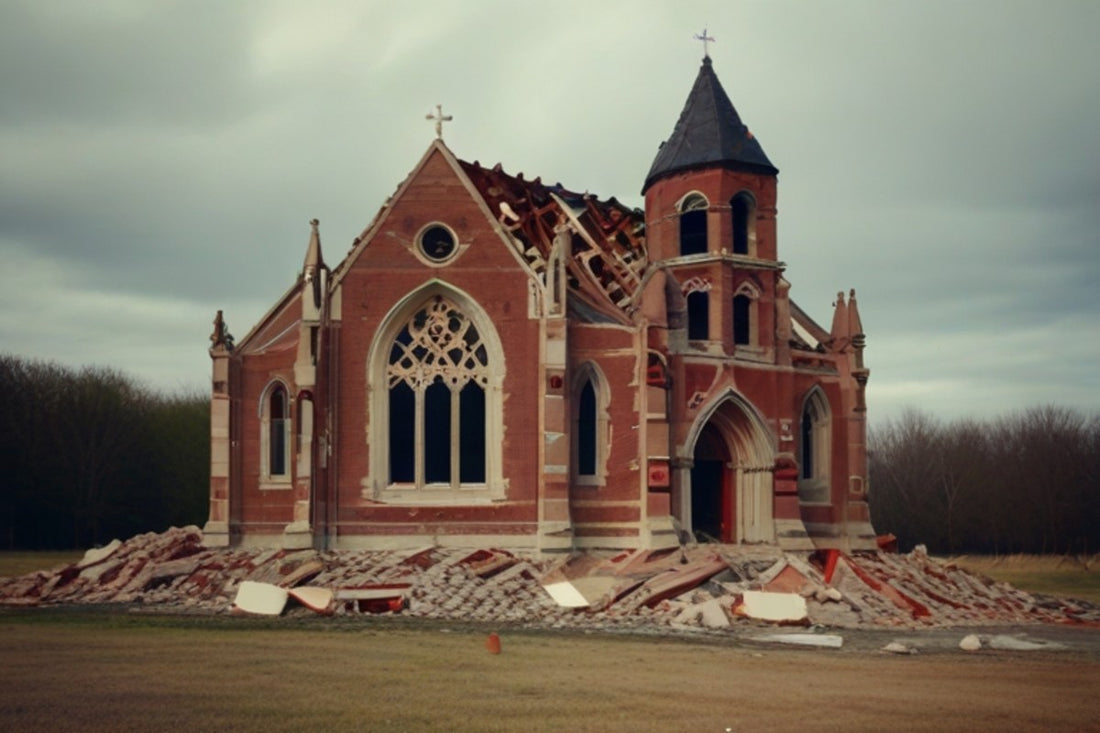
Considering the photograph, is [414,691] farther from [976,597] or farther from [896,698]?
[976,597]

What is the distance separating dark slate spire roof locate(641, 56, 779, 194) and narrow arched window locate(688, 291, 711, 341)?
3.32 meters

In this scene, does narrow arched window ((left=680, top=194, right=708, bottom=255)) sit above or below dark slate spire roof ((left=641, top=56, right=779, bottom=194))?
below

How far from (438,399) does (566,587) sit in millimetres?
6672

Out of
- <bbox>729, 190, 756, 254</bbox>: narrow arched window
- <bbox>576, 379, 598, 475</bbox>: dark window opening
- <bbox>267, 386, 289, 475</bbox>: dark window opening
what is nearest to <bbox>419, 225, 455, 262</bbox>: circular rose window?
<bbox>576, 379, 598, 475</bbox>: dark window opening

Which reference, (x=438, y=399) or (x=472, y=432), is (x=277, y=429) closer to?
(x=438, y=399)

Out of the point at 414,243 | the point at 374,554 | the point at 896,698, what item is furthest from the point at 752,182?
the point at 896,698

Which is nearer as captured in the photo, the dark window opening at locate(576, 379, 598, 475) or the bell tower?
the dark window opening at locate(576, 379, 598, 475)

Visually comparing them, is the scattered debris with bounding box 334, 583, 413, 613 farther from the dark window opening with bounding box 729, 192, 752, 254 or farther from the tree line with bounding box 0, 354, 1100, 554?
the tree line with bounding box 0, 354, 1100, 554

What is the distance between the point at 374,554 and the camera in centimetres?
3050

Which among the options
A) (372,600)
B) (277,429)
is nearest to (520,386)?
(277,429)

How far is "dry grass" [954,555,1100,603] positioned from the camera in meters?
42.3

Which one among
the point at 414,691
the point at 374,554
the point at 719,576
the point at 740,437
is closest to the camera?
the point at 414,691

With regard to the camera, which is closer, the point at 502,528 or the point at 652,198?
the point at 502,528

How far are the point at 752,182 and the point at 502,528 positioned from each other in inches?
433
